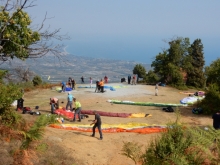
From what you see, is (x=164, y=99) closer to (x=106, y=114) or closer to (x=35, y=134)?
(x=106, y=114)

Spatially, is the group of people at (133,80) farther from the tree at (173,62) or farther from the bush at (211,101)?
the bush at (211,101)

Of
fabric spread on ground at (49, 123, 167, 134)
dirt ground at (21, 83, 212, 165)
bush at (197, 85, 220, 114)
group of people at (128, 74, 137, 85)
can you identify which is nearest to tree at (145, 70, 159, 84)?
group of people at (128, 74, 137, 85)

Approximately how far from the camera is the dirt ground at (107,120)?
13922 millimetres

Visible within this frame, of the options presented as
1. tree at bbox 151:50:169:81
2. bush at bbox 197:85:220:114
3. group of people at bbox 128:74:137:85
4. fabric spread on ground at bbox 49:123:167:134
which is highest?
tree at bbox 151:50:169:81

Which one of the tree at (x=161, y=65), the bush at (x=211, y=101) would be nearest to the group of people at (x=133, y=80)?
the tree at (x=161, y=65)

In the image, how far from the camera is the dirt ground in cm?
1392

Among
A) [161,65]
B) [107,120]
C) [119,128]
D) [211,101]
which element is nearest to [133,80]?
[161,65]

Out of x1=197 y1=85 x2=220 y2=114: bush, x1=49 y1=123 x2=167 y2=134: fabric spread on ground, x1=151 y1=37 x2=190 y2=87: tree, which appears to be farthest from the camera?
x1=151 y1=37 x2=190 y2=87: tree

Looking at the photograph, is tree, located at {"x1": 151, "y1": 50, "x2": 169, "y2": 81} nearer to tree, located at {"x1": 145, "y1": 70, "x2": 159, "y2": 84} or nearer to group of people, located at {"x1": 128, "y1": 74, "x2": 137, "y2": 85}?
tree, located at {"x1": 145, "y1": 70, "x2": 159, "y2": 84}

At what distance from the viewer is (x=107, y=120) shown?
862 inches

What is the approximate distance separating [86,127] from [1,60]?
32.5 feet

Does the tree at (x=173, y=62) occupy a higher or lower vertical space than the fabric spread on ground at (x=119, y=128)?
higher

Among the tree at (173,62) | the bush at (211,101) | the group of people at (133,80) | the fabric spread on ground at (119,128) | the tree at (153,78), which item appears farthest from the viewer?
the tree at (153,78)

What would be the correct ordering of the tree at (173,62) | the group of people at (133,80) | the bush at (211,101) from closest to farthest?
1. the bush at (211,101)
2. the group of people at (133,80)
3. the tree at (173,62)
